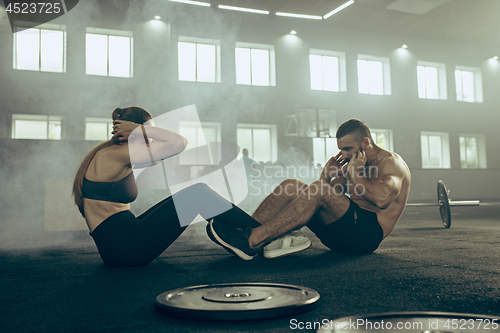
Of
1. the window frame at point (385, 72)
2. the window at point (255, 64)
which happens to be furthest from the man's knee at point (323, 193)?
the window frame at point (385, 72)

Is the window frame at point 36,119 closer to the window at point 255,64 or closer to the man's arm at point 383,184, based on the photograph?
the window at point 255,64

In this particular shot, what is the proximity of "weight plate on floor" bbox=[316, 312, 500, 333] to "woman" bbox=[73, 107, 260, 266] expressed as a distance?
3.35 feet

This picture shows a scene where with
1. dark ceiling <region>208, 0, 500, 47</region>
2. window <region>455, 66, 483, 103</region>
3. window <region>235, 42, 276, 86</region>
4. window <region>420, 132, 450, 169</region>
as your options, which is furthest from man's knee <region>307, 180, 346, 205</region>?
window <region>455, 66, 483, 103</region>

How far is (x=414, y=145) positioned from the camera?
11242 mm

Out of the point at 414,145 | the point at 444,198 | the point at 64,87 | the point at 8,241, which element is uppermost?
the point at 64,87

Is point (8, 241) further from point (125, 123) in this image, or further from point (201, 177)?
point (201, 177)

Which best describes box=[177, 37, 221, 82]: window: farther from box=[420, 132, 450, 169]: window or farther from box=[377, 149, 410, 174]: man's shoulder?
box=[377, 149, 410, 174]: man's shoulder

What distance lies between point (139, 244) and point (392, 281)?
1.15 m

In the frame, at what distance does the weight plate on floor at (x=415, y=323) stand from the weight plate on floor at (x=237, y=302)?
14 centimetres

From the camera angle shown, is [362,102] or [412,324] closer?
[412,324]

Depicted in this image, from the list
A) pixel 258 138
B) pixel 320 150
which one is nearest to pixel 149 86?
pixel 258 138

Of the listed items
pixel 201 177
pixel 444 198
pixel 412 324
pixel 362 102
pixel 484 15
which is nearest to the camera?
pixel 412 324

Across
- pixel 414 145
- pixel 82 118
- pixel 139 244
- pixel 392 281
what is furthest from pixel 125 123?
pixel 414 145

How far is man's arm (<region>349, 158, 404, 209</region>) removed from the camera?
6.42 ft
